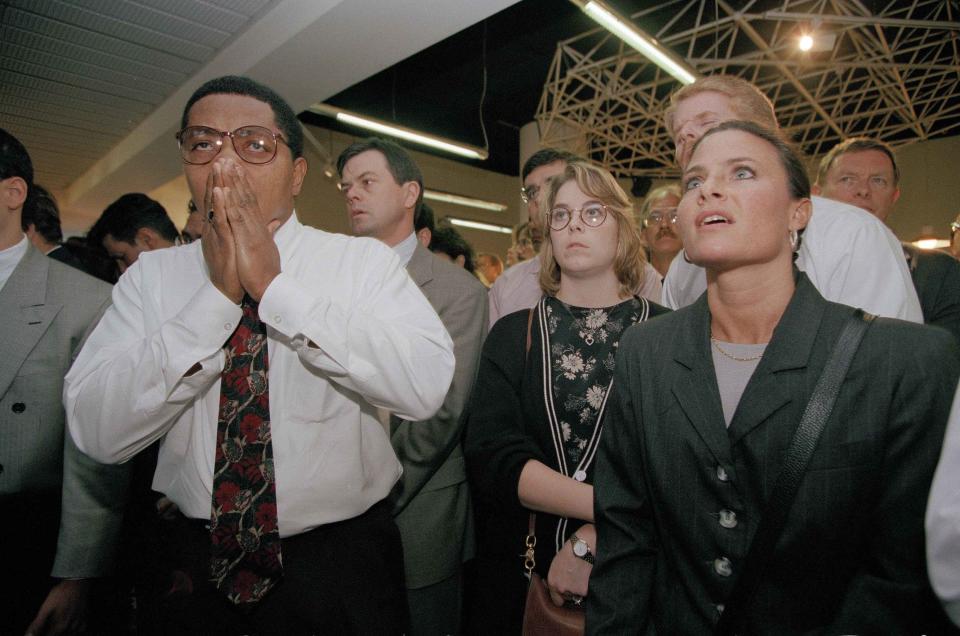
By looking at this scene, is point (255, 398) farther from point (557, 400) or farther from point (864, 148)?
point (864, 148)

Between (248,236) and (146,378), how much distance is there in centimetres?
38

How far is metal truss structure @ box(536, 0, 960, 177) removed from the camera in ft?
18.7

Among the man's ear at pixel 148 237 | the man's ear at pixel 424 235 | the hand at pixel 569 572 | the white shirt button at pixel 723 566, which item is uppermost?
the man's ear at pixel 424 235

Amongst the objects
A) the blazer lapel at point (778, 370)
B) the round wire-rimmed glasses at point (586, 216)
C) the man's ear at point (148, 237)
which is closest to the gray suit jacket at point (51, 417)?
the man's ear at point (148, 237)

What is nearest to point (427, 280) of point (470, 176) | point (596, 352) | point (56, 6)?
point (596, 352)

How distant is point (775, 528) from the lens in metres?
1.09

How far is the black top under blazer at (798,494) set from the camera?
1.05 m

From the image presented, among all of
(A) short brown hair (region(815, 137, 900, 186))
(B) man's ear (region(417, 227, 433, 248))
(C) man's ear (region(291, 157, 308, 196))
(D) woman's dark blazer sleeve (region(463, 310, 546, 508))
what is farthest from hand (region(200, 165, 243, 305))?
(A) short brown hair (region(815, 137, 900, 186))

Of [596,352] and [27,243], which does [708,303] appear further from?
[27,243]

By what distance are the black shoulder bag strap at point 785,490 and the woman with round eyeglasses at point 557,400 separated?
423mm

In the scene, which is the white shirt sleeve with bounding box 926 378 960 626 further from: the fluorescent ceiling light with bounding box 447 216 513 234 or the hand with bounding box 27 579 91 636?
the fluorescent ceiling light with bounding box 447 216 513 234

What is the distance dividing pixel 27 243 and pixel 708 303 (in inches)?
92.7

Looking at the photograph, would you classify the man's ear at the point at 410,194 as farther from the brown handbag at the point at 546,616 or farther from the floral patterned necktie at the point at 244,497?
the brown handbag at the point at 546,616

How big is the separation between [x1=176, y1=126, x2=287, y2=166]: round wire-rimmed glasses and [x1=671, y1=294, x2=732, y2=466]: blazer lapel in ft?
3.87
